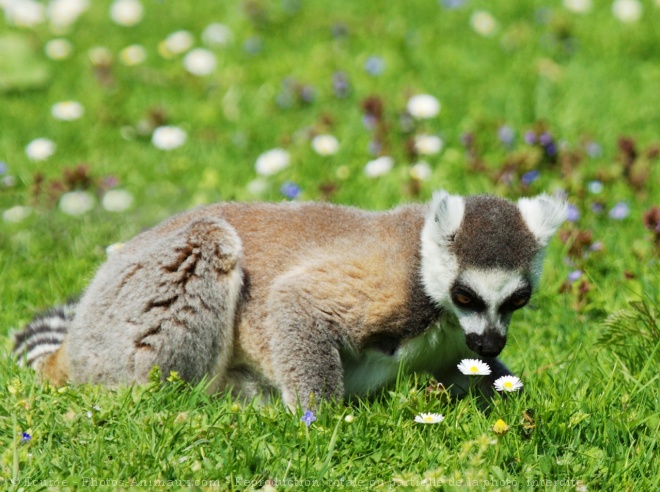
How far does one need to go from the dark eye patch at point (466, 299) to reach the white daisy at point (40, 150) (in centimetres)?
481

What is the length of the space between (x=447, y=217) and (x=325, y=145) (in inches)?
134

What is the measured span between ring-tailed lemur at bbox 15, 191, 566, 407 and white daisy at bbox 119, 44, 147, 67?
16.6 ft

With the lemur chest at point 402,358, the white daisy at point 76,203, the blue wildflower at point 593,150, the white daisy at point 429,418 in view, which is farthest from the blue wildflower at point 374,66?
the white daisy at point 429,418

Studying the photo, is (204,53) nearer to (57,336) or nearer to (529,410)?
(57,336)

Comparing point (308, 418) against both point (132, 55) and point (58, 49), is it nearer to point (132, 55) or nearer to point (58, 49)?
point (132, 55)

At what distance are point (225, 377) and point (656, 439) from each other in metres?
2.27

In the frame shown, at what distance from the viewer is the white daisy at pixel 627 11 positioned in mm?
10039

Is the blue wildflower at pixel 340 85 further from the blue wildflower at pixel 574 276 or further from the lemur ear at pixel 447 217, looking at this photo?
the lemur ear at pixel 447 217

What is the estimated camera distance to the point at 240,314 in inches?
201

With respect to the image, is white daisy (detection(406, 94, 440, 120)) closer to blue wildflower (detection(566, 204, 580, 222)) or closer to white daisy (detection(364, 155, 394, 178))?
white daisy (detection(364, 155, 394, 178))

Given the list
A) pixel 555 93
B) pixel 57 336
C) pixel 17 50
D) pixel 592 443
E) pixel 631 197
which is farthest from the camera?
pixel 17 50

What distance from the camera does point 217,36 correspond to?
10.0m

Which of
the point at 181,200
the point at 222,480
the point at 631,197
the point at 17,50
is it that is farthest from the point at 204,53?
the point at 222,480

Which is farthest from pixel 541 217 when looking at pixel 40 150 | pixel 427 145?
pixel 40 150
